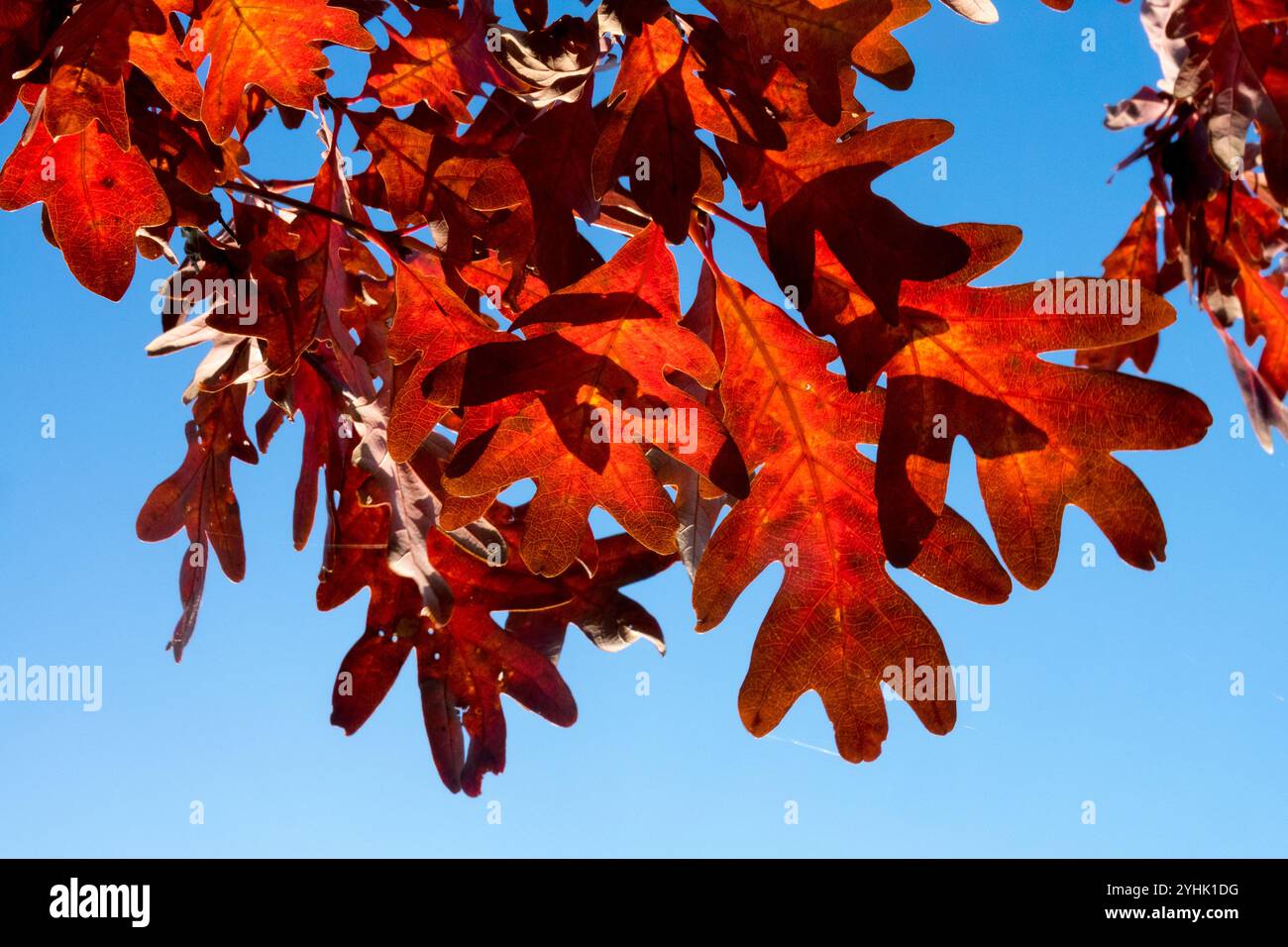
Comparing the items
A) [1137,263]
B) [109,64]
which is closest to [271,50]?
[109,64]

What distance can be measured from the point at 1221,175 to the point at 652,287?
1.05 m

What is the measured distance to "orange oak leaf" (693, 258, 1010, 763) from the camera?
3.41 feet

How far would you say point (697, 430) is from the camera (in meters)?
1.00

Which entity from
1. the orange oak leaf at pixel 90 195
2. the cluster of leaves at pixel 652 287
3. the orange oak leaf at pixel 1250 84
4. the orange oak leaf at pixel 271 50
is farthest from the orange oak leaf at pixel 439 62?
the orange oak leaf at pixel 1250 84

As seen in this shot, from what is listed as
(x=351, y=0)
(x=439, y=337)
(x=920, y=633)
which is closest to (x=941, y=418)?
(x=920, y=633)

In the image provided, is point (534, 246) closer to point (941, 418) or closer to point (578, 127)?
point (578, 127)

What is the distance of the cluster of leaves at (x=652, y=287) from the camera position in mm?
926

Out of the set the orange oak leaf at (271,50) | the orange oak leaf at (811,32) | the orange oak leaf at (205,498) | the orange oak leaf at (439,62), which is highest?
the orange oak leaf at (439,62)

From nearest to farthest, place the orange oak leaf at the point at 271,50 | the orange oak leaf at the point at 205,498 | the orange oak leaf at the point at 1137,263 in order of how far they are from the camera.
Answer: the orange oak leaf at the point at 271,50, the orange oak leaf at the point at 205,498, the orange oak leaf at the point at 1137,263

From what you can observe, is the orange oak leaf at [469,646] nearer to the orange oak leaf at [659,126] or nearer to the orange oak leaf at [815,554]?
the orange oak leaf at [815,554]

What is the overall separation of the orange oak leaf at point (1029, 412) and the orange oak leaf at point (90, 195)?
0.68m

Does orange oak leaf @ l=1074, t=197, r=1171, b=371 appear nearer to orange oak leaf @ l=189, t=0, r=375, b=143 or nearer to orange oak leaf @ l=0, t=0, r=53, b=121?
orange oak leaf @ l=189, t=0, r=375, b=143

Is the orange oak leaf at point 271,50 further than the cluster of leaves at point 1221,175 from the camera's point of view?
No

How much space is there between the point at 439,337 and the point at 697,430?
30 cm
